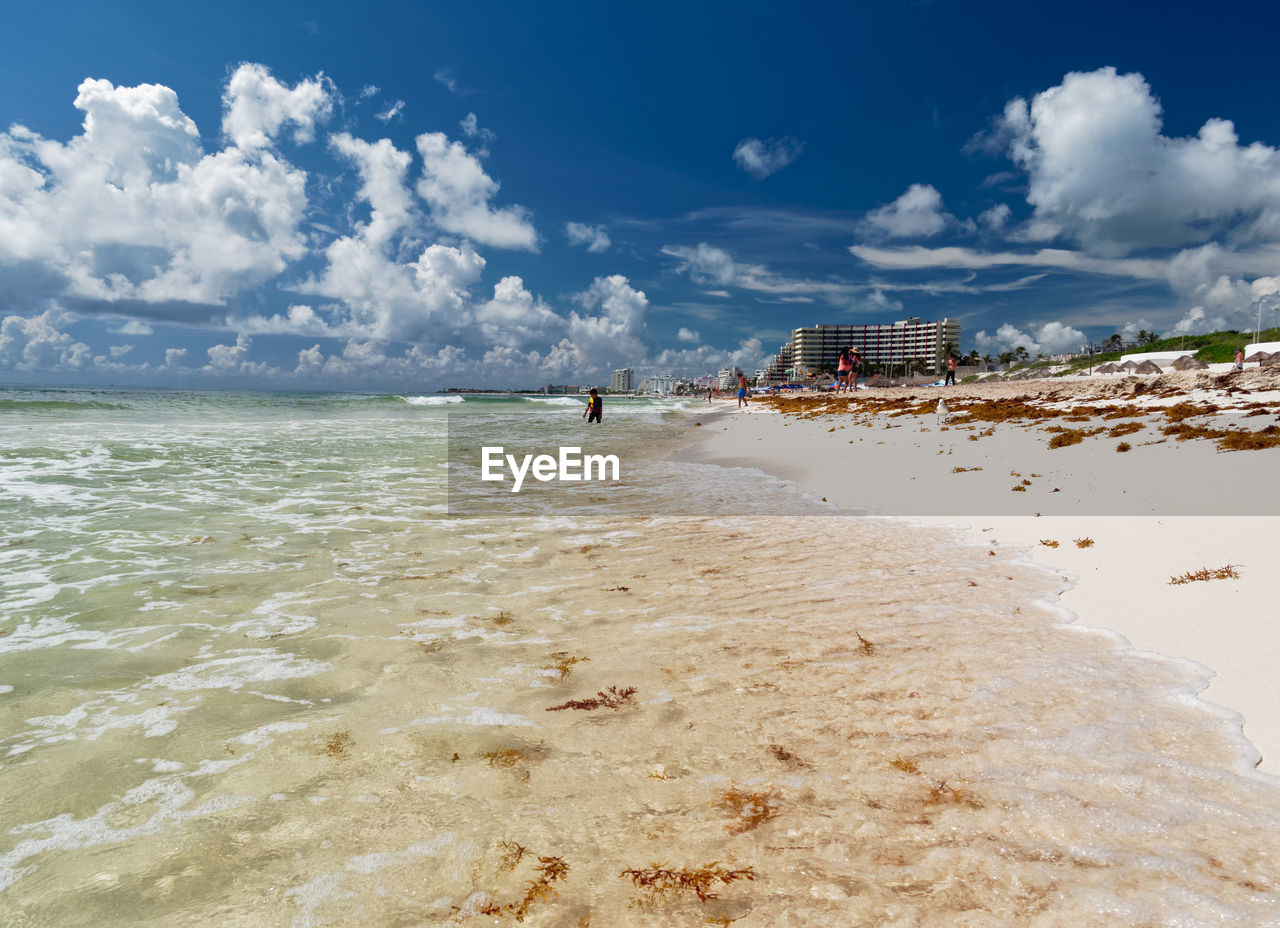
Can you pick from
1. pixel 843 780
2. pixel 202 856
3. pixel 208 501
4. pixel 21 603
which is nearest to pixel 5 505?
pixel 208 501

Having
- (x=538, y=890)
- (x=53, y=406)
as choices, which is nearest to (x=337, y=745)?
(x=538, y=890)

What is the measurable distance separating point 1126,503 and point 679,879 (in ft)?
33.2

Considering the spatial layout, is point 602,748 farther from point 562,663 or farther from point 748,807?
point 562,663

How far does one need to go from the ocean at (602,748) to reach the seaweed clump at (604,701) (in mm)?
23

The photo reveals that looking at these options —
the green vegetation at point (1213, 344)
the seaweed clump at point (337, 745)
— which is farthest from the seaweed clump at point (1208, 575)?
the green vegetation at point (1213, 344)

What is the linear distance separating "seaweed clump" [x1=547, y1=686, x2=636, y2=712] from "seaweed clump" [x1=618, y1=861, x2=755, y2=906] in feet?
5.14

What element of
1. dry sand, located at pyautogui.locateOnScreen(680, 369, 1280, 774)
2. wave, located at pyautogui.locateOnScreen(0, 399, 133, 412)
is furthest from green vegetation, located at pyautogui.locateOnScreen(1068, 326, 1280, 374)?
wave, located at pyautogui.locateOnScreen(0, 399, 133, 412)

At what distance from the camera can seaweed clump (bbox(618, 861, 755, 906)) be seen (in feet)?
8.48

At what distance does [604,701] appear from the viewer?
4359 millimetres

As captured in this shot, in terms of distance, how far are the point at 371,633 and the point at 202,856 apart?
2.77 metres

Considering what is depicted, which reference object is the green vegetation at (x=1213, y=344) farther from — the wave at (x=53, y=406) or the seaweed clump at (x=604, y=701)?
the wave at (x=53, y=406)

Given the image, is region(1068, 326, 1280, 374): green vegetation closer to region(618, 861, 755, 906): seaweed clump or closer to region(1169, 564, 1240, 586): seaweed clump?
region(1169, 564, 1240, 586): seaweed clump

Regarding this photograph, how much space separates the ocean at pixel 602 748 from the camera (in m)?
2.62

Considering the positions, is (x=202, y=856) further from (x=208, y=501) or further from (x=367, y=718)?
(x=208, y=501)
